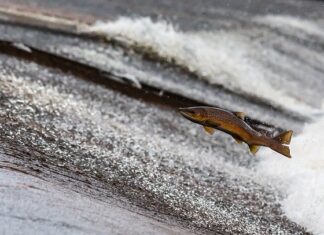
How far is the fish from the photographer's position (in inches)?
173

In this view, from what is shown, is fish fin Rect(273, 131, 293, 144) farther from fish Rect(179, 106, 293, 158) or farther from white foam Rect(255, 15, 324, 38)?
white foam Rect(255, 15, 324, 38)

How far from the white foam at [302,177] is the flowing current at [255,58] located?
0.07 feet

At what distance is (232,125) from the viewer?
14.6ft

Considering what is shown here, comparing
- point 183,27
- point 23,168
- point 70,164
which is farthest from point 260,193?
point 183,27

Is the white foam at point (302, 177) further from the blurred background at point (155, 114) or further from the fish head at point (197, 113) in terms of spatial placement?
the fish head at point (197, 113)

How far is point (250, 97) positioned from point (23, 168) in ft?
10.0

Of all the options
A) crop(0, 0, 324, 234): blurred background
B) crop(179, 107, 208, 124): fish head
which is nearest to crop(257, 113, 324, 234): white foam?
crop(0, 0, 324, 234): blurred background

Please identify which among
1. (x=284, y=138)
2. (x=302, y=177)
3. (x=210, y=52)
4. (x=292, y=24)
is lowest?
(x=302, y=177)

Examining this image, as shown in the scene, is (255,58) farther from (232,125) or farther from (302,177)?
(232,125)

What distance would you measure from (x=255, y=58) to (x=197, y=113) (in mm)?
3592

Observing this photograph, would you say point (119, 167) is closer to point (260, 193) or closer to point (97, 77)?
point (260, 193)

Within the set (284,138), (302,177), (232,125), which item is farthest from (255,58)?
(232,125)

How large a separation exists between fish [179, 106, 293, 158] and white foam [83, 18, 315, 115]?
2666 millimetres

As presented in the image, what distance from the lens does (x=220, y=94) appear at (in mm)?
7102
